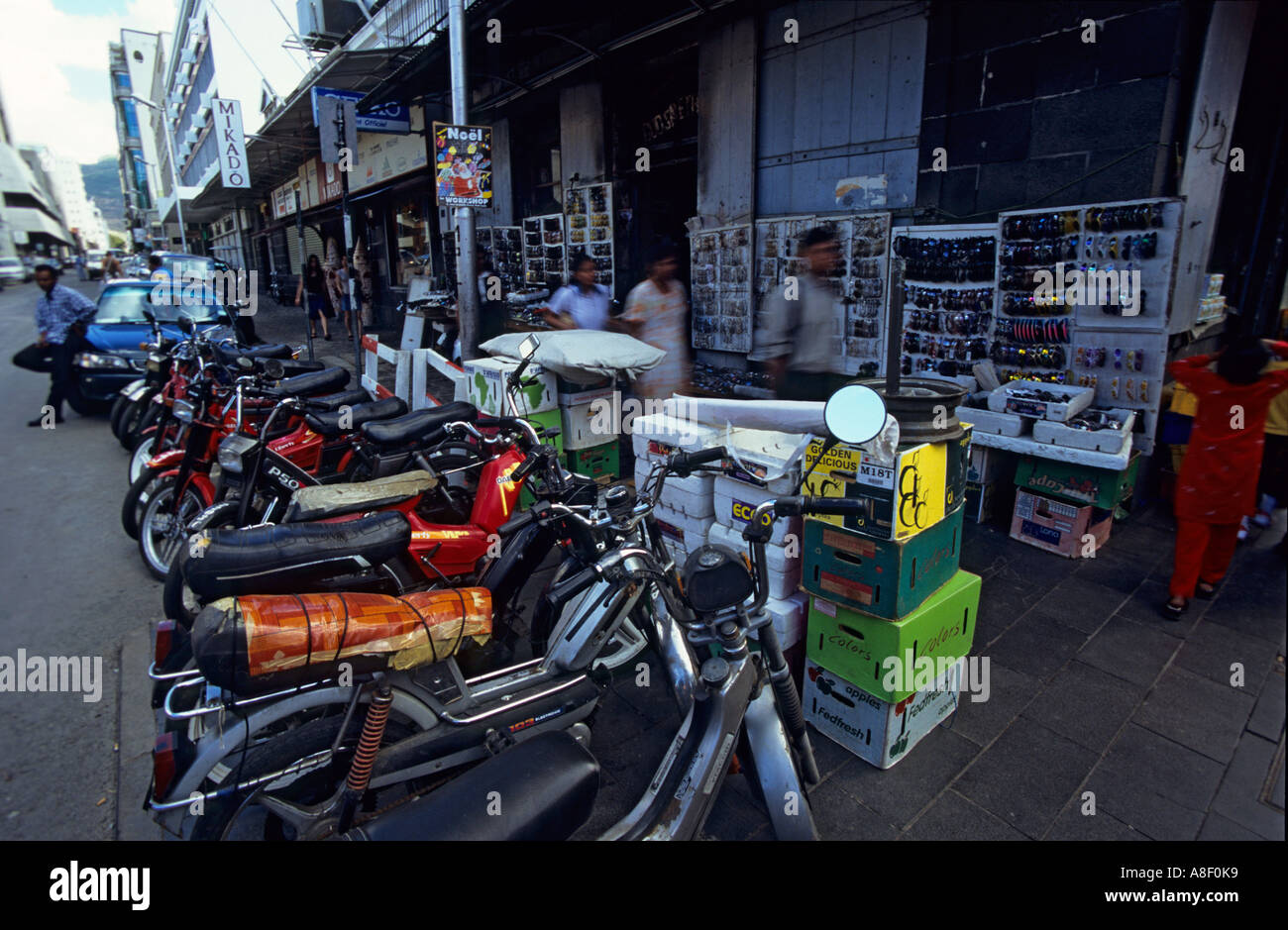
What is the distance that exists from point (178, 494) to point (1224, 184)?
8.95 metres

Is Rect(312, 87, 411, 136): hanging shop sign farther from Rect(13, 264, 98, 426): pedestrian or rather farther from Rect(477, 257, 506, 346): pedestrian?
Rect(13, 264, 98, 426): pedestrian

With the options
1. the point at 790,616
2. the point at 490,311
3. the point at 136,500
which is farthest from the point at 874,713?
the point at 490,311

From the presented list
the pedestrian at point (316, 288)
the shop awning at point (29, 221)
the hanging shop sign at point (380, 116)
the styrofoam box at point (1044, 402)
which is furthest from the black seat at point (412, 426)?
the shop awning at point (29, 221)

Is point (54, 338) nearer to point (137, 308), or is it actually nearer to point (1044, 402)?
point (137, 308)

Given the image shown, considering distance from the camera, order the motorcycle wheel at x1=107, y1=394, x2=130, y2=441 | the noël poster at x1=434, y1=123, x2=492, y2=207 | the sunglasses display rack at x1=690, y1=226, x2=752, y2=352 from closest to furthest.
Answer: the noël poster at x1=434, y1=123, x2=492, y2=207, the motorcycle wheel at x1=107, y1=394, x2=130, y2=441, the sunglasses display rack at x1=690, y1=226, x2=752, y2=352

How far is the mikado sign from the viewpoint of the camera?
16844mm

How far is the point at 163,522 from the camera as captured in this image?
5.21 m

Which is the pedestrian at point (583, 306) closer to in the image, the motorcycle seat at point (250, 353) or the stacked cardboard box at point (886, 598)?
the motorcycle seat at point (250, 353)

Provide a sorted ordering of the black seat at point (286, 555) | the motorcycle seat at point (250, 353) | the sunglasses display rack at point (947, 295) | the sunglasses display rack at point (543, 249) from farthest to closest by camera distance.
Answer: the sunglasses display rack at point (543, 249) < the motorcycle seat at point (250, 353) < the sunglasses display rack at point (947, 295) < the black seat at point (286, 555)

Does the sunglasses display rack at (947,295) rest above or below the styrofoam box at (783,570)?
above

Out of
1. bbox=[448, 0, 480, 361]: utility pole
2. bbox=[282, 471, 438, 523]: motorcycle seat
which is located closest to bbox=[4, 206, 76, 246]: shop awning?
bbox=[448, 0, 480, 361]: utility pole

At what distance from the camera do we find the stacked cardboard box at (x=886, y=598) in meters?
2.89

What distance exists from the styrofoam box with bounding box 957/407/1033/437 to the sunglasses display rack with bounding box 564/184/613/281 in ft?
20.4

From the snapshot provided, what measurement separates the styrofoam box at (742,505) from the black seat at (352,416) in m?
2.95
